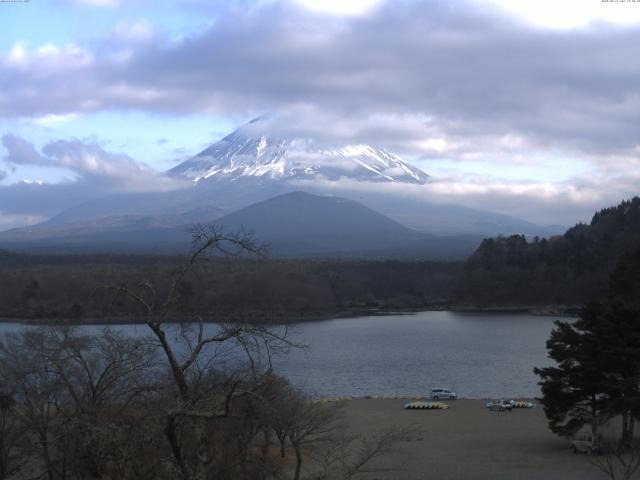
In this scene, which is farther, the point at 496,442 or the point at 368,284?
the point at 368,284

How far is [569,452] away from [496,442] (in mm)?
1970

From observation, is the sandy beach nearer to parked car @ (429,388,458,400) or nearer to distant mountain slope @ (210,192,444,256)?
parked car @ (429,388,458,400)

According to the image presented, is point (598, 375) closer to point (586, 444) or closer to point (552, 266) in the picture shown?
point (586, 444)

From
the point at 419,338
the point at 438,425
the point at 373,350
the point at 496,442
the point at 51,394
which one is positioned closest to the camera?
the point at 51,394

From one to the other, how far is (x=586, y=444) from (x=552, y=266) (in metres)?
40.5

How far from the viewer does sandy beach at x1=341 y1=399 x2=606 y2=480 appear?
12.4 m

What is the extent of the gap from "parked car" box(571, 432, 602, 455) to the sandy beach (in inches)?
6.7

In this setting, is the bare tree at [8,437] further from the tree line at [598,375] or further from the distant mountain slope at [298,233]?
the distant mountain slope at [298,233]

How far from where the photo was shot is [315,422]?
35.8 feet

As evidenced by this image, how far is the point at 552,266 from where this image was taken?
52219mm

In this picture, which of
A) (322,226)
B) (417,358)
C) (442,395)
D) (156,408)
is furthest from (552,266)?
(322,226)

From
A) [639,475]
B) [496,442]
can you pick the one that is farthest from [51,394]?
[496,442]

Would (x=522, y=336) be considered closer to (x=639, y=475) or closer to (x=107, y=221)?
(x=639, y=475)

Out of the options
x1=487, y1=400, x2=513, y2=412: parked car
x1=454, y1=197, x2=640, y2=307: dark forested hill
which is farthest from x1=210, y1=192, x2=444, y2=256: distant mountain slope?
x1=487, y1=400, x2=513, y2=412: parked car
